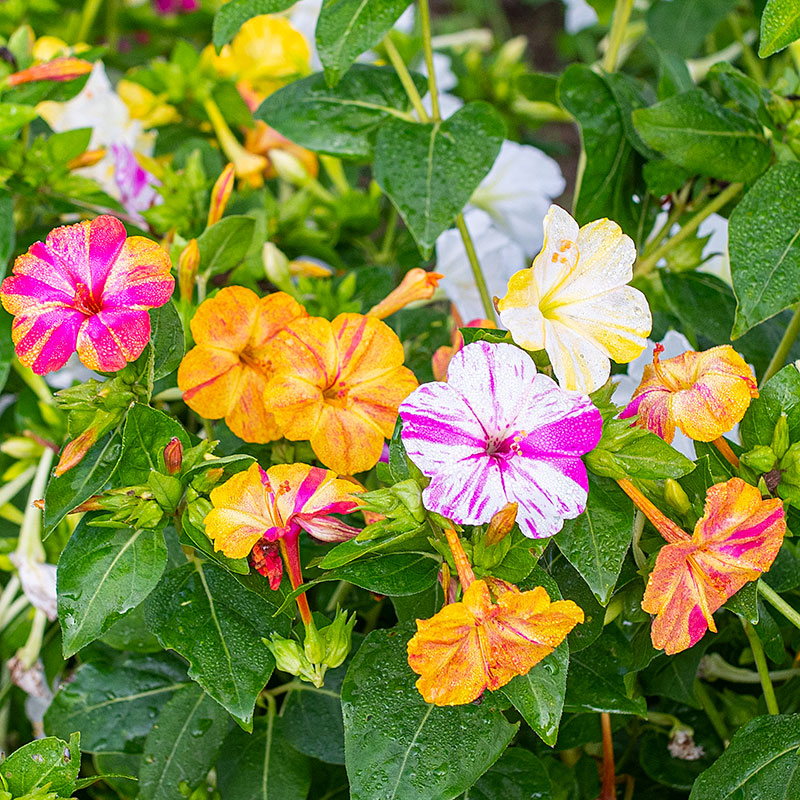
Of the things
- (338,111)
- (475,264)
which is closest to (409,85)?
(338,111)

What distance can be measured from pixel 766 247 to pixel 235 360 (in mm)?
407

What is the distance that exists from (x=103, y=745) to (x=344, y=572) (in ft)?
1.05

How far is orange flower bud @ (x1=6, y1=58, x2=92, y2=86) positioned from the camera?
0.86 meters

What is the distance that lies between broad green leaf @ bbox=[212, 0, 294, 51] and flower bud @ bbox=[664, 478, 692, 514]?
501mm

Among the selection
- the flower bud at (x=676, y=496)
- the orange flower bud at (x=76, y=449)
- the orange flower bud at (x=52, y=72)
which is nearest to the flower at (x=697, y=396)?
the flower bud at (x=676, y=496)

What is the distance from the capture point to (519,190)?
3.88 feet

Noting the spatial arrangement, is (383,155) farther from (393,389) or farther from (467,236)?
(393,389)

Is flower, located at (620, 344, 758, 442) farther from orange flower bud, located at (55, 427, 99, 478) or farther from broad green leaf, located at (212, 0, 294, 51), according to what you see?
broad green leaf, located at (212, 0, 294, 51)

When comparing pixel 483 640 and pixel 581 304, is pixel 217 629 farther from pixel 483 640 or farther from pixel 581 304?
pixel 581 304

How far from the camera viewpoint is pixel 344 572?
0.55 m

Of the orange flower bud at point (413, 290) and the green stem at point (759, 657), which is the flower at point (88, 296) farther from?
the green stem at point (759, 657)

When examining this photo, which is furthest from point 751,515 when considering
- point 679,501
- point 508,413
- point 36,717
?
point 36,717

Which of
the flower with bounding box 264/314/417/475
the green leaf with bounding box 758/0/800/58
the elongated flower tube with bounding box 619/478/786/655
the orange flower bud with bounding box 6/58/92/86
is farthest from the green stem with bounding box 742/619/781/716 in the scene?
the orange flower bud with bounding box 6/58/92/86

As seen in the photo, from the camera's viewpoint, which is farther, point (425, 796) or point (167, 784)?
point (167, 784)
